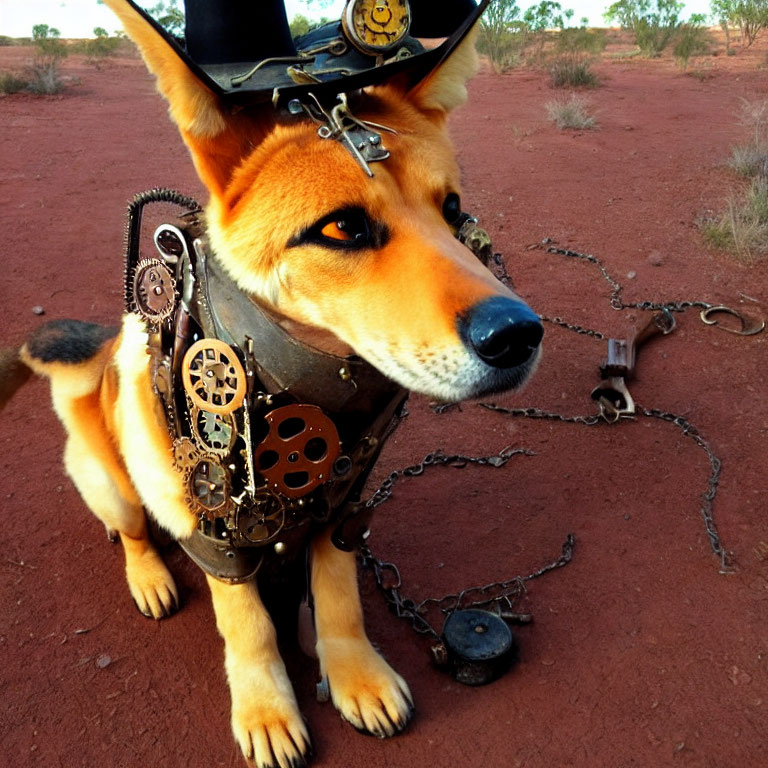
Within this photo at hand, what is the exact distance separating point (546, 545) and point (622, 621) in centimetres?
47

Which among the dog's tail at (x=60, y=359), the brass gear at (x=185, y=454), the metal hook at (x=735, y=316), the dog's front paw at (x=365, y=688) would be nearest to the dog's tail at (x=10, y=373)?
the dog's tail at (x=60, y=359)

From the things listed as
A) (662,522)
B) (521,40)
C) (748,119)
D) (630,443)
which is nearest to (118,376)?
(662,522)

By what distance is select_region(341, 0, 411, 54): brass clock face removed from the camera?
1.62 meters

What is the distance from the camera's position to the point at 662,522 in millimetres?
3121

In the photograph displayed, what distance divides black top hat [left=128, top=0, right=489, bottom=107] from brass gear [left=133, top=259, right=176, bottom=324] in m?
0.49

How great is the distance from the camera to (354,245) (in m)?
1.54

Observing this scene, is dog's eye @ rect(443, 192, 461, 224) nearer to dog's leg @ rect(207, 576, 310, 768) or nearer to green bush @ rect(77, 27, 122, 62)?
dog's leg @ rect(207, 576, 310, 768)

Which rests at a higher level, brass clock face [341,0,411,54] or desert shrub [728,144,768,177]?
brass clock face [341,0,411,54]

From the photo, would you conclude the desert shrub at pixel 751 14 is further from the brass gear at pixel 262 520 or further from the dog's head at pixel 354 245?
the brass gear at pixel 262 520

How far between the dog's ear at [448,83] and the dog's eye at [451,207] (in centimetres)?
26

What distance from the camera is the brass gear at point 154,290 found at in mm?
1791

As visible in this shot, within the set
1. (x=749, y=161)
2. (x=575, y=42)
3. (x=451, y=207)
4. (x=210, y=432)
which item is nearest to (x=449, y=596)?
(x=210, y=432)

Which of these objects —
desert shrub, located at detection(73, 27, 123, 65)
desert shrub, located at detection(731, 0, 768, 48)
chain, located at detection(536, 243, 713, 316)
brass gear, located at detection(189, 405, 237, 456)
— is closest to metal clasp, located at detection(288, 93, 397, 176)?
brass gear, located at detection(189, 405, 237, 456)

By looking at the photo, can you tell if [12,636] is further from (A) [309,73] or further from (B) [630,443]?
(B) [630,443]
